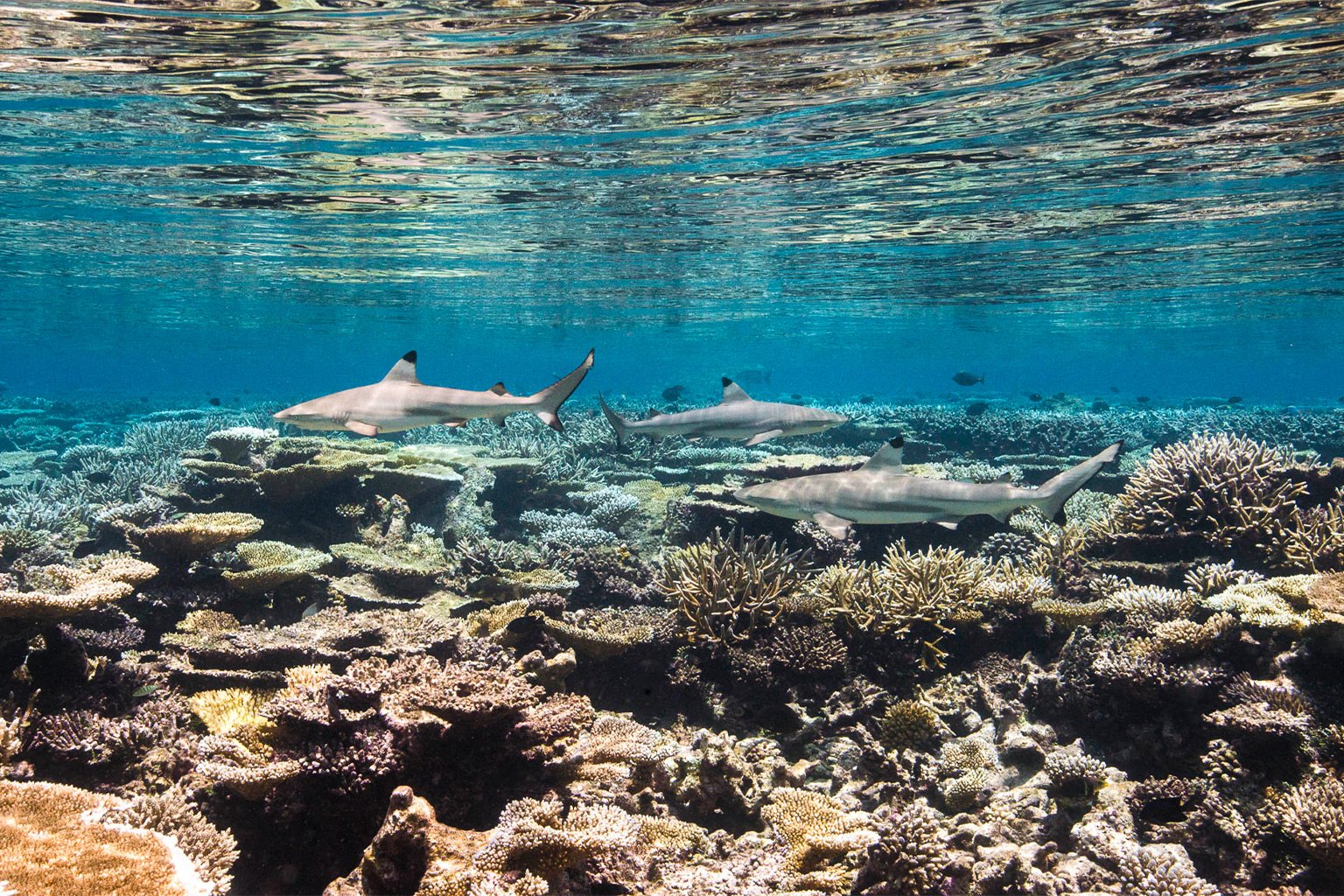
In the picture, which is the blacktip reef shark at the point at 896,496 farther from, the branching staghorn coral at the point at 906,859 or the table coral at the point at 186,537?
the table coral at the point at 186,537

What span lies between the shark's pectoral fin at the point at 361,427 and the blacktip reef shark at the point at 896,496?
455cm

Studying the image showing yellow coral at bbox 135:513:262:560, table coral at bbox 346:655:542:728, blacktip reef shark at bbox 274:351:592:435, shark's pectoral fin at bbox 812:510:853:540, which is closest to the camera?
table coral at bbox 346:655:542:728

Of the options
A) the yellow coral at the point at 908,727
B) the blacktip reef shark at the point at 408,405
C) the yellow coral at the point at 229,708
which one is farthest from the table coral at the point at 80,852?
the blacktip reef shark at the point at 408,405

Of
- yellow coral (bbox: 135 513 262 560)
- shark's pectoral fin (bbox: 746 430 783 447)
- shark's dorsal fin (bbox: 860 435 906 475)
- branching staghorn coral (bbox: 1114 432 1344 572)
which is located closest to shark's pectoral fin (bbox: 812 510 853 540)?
shark's dorsal fin (bbox: 860 435 906 475)

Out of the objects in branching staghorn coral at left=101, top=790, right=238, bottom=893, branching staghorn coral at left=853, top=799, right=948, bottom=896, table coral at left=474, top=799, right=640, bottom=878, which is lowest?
branching staghorn coral at left=853, top=799, right=948, bottom=896

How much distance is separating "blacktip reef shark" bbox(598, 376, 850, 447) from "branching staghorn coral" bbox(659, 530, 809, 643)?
4.01 meters

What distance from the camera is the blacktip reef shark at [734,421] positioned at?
1165 centimetres

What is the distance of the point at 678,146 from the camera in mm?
14461

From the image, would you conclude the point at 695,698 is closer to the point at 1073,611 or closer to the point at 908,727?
the point at 908,727

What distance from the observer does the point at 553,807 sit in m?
3.46

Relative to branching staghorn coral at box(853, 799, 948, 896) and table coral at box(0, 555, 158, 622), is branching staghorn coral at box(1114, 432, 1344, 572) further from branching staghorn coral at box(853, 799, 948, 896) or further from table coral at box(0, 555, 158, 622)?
table coral at box(0, 555, 158, 622)

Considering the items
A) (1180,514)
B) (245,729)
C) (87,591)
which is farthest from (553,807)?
(1180,514)

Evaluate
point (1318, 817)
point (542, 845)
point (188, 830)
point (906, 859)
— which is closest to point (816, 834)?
point (906, 859)

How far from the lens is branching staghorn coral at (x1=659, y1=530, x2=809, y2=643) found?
6934 mm
